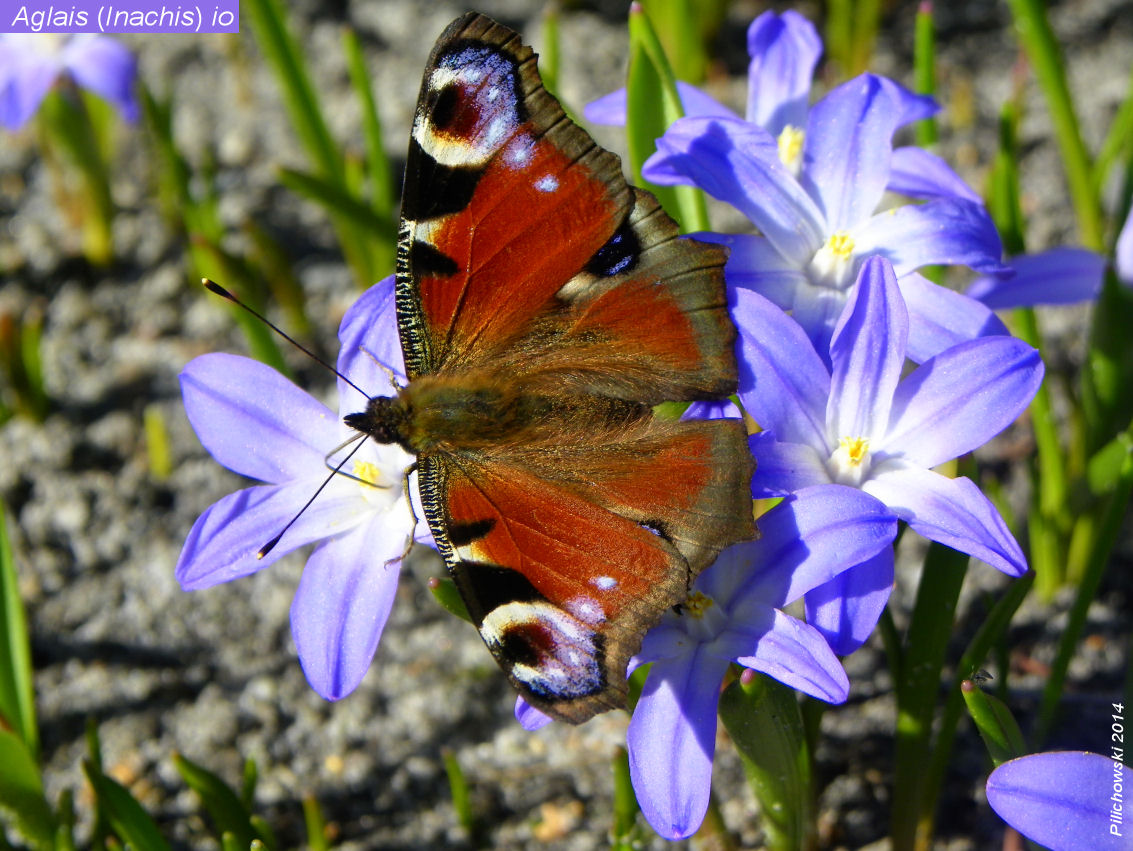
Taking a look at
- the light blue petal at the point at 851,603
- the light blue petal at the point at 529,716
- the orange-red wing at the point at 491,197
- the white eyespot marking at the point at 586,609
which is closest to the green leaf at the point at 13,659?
the orange-red wing at the point at 491,197

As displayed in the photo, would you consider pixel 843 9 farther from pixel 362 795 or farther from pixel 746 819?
pixel 362 795

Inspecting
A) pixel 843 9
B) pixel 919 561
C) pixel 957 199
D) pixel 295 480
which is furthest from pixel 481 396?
pixel 843 9

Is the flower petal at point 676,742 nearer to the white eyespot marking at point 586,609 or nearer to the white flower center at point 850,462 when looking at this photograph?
the white eyespot marking at point 586,609

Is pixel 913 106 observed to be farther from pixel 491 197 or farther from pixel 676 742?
pixel 676 742

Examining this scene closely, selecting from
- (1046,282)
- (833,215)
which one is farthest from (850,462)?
(1046,282)

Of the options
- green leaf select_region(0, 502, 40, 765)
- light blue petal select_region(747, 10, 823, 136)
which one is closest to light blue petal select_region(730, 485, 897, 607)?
light blue petal select_region(747, 10, 823, 136)

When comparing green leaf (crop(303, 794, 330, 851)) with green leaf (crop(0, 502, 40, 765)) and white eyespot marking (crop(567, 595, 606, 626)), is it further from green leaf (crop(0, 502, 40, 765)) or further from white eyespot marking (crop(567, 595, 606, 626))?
white eyespot marking (crop(567, 595, 606, 626))
